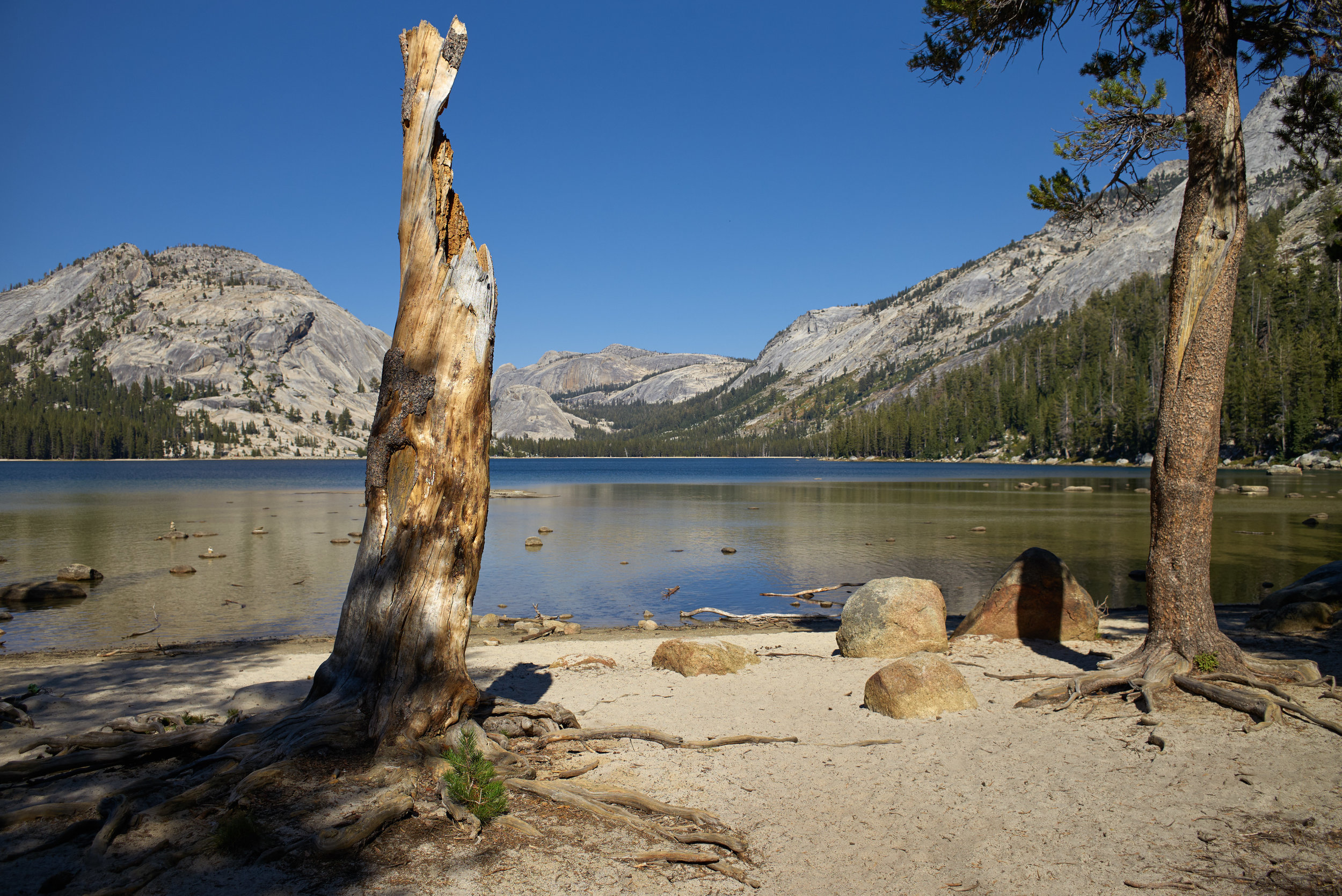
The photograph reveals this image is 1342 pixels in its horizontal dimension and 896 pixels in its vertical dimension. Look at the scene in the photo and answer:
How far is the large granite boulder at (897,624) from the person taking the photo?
1243cm

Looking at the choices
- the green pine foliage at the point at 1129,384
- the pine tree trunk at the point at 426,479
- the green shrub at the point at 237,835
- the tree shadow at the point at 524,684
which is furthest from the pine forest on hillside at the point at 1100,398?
the green shrub at the point at 237,835

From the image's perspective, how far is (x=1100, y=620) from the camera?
15945mm

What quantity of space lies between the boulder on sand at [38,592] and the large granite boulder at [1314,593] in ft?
98.8

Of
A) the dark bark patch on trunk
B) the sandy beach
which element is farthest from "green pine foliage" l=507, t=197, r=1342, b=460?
the dark bark patch on trunk

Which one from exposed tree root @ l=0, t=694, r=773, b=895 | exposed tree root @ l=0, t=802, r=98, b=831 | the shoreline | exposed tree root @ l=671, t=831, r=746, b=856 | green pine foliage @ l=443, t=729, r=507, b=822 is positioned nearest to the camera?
exposed tree root @ l=0, t=694, r=773, b=895

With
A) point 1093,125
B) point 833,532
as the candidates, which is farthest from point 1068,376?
point 1093,125

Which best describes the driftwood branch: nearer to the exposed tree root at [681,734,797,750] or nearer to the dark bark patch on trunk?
the exposed tree root at [681,734,797,750]

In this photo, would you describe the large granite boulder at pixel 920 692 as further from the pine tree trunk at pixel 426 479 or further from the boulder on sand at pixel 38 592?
the boulder on sand at pixel 38 592

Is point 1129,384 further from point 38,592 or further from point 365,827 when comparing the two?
point 365,827

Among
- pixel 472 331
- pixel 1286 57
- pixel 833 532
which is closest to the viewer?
pixel 472 331

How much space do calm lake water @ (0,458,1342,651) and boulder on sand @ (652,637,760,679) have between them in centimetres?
772

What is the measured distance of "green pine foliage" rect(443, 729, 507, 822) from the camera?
17.3ft

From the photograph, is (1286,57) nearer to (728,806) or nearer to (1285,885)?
(1285,885)

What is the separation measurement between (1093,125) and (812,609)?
600 inches
